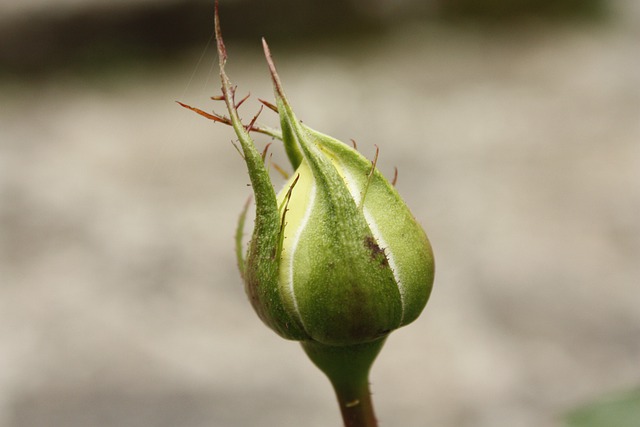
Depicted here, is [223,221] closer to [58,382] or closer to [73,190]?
[73,190]

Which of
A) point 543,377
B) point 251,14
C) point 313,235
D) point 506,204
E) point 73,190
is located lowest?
point 313,235

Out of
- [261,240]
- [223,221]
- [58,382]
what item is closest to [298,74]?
[223,221]

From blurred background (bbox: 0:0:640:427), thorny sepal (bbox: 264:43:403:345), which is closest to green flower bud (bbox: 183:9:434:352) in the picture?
thorny sepal (bbox: 264:43:403:345)

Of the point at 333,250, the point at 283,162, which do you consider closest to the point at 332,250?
the point at 333,250

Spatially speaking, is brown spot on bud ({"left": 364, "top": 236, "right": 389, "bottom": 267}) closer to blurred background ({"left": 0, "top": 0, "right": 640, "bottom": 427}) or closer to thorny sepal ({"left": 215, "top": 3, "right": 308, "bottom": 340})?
thorny sepal ({"left": 215, "top": 3, "right": 308, "bottom": 340})

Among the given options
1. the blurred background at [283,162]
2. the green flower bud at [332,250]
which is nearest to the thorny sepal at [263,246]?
the green flower bud at [332,250]

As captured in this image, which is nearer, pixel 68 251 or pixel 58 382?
pixel 58 382

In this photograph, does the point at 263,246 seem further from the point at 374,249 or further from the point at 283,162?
the point at 283,162
